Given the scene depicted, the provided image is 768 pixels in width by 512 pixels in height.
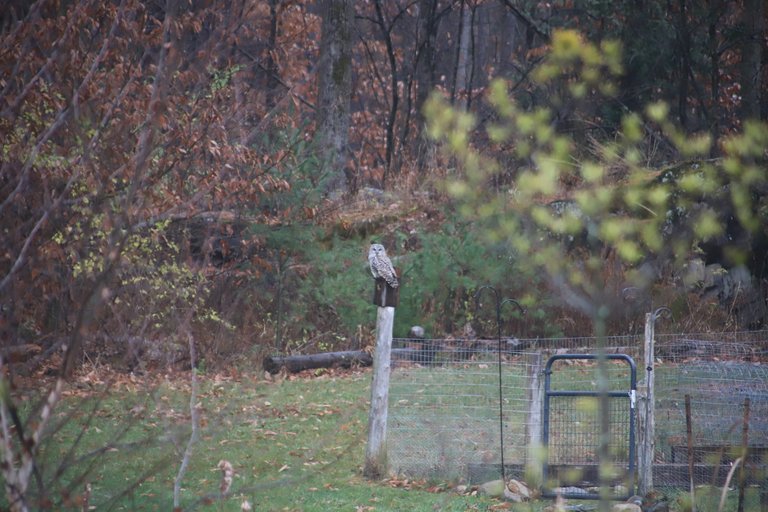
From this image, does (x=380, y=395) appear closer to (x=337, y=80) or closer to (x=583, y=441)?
(x=583, y=441)

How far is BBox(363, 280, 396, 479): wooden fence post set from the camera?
792 cm

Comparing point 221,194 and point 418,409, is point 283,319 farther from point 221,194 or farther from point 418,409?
point 418,409

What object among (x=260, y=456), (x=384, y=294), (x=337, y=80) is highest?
(x=337, y=80)

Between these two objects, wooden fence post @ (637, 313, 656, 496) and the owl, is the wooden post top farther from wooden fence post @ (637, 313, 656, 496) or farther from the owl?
wooden fence post @ (637, 313, 656, 496)

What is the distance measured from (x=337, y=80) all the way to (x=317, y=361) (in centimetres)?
842

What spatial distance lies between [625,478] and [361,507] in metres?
2.07

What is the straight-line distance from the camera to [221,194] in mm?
11969

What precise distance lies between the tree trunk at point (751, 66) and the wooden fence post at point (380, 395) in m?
5.99

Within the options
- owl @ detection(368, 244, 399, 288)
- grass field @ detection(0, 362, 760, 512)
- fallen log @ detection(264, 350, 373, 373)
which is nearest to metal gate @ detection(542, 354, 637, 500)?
grass field @ detection(0, 362, 760, 512)

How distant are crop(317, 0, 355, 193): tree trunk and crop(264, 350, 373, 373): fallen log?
635 cm

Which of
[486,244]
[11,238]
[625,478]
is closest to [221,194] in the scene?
[486,244]

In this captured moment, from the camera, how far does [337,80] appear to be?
2048 cm

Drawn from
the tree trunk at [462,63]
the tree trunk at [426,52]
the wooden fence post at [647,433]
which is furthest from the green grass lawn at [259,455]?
the tree trunk at [462,63]

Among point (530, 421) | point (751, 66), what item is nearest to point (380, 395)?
point (530, 421)
